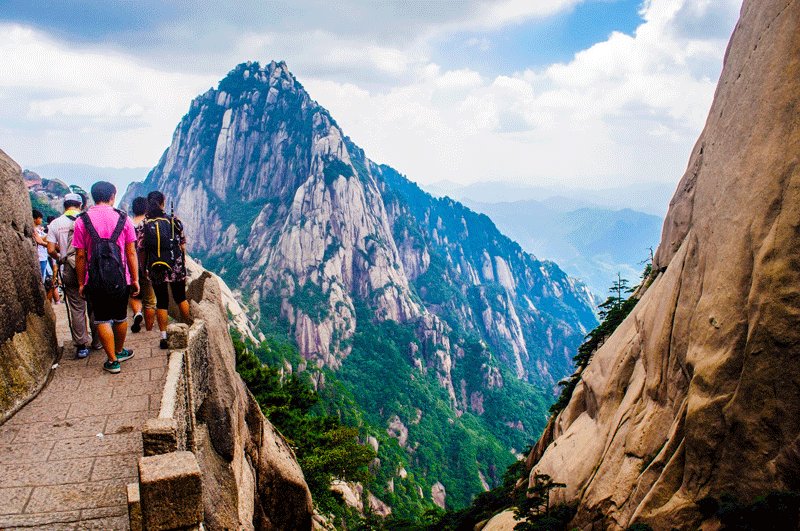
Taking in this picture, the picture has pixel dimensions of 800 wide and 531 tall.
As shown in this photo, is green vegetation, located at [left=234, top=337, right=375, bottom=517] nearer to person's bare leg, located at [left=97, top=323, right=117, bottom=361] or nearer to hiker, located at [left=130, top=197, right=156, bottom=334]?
hiker, located at [left=130, top=197, right=156, bottom=334]

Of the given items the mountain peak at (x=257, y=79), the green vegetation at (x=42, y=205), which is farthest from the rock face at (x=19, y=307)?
the mountain peak at (x=257, y=79)

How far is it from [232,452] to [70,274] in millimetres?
4477

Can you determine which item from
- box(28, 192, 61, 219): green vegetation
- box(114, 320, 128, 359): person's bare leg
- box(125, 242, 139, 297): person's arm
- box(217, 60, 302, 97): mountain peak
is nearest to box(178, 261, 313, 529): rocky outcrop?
box(114, 320, 128, 359): person's bare leg

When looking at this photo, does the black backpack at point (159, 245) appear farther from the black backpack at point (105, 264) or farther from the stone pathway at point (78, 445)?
the stone pathway at point (78, 445)

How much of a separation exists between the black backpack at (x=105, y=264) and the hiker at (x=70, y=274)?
837 mm

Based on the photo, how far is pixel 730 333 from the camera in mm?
10156

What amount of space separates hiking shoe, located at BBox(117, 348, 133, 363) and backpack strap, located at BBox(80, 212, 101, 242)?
217cm

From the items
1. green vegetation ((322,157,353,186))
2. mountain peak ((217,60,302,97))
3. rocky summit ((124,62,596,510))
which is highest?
mountain peak ((217,60,302,97))

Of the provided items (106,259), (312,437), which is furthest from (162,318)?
(312,437)

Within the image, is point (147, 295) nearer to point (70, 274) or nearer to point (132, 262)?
point (70, 274)

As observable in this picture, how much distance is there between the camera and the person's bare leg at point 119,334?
8.30 meters

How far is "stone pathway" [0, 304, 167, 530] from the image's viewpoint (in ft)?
17.4

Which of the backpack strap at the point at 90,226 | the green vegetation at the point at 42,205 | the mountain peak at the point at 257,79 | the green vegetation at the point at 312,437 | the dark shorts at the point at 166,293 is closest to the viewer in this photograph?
the backpack strap at the point at 90,226

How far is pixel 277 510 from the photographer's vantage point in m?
12.7
